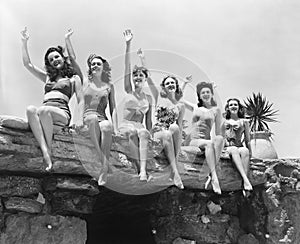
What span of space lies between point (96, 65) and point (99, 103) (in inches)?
17.8

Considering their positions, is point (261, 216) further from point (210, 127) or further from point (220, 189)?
point (210, 127)

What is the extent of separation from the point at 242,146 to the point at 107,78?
84.5 inches

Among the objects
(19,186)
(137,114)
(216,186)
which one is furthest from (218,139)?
(19,186)

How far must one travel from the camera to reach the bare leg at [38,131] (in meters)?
5.29

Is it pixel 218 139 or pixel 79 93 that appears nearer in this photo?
pixel 79 93

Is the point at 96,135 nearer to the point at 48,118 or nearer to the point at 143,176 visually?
the point at 48,118

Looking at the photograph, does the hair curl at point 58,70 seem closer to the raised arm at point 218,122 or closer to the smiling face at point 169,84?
the smiling face at point 169,84

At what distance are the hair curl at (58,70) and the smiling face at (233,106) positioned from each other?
2.32 metres

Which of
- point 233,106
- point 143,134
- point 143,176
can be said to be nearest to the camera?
point 143,176

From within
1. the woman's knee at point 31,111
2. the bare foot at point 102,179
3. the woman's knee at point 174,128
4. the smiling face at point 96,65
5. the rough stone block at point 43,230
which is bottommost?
the rough stone block at point 43,230

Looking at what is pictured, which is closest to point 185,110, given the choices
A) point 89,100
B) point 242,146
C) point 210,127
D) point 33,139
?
point 210,127

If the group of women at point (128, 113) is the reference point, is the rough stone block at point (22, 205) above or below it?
below

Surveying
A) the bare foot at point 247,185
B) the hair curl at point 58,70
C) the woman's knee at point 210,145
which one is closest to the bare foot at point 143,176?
the woman's knee at point 210,145

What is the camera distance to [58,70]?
6.02 meters
